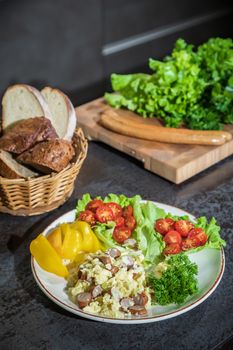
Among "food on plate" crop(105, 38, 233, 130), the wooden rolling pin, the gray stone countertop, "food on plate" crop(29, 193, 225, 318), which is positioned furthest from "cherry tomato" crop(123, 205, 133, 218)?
"food on plate" crop(105, 38, 233, 130)

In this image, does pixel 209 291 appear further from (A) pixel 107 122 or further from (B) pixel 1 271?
(A) pixel 107 122

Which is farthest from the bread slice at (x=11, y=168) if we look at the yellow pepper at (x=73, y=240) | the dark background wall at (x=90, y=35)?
the dark background wall at (x=90, y=35)

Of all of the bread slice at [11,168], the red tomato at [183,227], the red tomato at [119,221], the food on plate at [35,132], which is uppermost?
the food on plate at [35,132]

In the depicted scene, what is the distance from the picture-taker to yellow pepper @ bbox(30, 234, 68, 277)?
1508 mm

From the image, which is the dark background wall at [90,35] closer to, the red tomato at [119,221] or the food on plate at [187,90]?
the food on plate at [187,90]

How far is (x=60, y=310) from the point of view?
148 cm

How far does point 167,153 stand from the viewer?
2033 mm

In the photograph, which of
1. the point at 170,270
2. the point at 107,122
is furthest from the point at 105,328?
the point at 107,122

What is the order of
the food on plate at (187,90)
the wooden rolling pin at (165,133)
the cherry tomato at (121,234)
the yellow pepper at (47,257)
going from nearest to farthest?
the yellow pepper at (47,257)
the cherry tomato at (121,234)
the wooden rolling pin at (165,133)
the food on plate at (187,90)

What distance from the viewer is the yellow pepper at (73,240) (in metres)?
1.54

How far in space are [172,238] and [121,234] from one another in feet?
0.45

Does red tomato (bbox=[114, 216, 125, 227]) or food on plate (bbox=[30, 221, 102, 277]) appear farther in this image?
red tomato (bbox=[114, 216, 125, 227])

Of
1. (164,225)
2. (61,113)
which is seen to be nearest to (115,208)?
(164,225)

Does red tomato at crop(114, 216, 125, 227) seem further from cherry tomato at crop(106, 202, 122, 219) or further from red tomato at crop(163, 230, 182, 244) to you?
red tomato at crop(163, 230, 182, 244)
